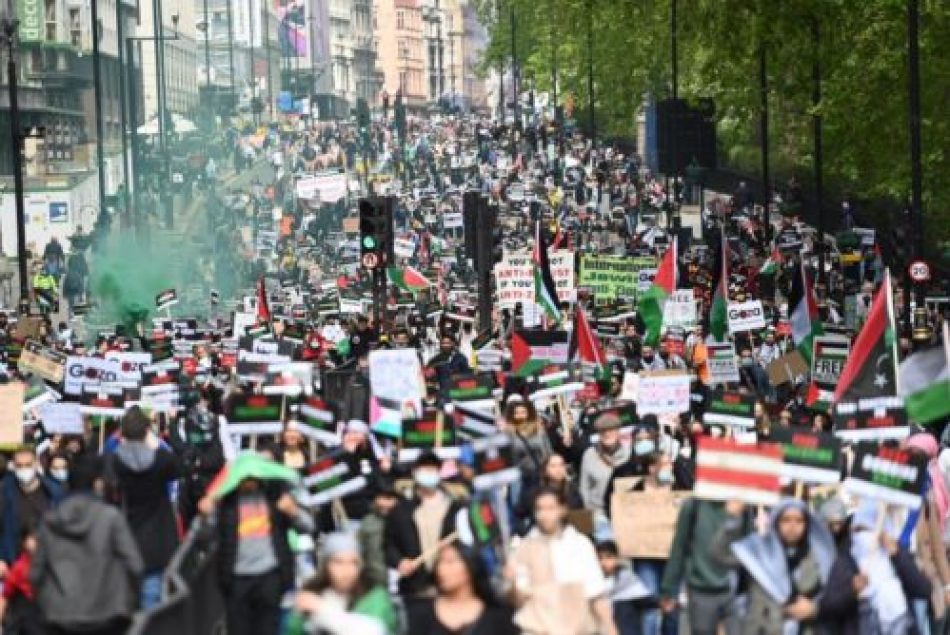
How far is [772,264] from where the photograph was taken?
5441 centimetres

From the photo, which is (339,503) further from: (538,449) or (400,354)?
→ (400,354)

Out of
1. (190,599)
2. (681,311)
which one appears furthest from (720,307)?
(190,599)

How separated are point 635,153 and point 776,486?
101m

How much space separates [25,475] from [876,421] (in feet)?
15.1

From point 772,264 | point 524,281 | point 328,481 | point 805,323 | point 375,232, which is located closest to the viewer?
point 328,481

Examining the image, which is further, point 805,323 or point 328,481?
point 805,323

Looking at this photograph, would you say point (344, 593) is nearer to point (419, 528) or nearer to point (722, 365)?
point (419, 528)

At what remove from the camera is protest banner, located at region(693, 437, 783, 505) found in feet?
50.9

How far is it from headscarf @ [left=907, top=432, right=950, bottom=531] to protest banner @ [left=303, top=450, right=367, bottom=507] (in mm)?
2927

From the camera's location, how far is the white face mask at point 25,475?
18.9 meters

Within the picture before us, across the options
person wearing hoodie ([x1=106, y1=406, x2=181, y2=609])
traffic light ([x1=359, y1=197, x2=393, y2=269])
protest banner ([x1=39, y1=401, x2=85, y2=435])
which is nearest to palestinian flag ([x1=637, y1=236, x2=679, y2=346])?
traffic light ([x1=359, y1=197, x2=393, y2=269])

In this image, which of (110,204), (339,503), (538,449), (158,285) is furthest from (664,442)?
(110,204)

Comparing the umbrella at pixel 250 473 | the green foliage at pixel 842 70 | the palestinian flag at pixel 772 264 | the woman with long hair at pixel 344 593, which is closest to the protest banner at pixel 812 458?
the umbrella at pixel 250 473

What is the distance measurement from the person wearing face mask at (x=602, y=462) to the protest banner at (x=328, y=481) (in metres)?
1.67
